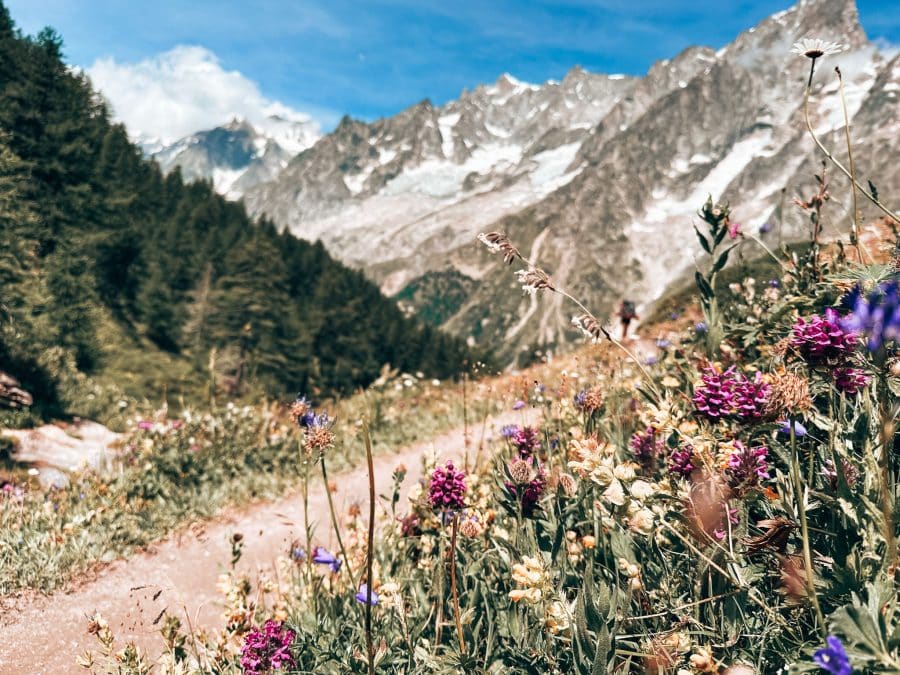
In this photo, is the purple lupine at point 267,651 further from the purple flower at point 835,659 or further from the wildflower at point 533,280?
the purple flower at point 835,659

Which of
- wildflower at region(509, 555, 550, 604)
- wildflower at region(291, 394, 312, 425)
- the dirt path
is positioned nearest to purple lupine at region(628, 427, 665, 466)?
wildflower at region(509, 555, 550, 604)

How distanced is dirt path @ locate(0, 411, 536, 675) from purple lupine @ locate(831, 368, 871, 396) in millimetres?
2593

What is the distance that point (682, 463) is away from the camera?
89.8 inches

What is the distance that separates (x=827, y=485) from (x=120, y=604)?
5.57 metres

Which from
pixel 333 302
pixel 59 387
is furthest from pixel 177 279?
pixel 59 387

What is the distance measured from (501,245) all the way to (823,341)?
1.40m

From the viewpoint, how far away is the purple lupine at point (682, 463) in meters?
2.27

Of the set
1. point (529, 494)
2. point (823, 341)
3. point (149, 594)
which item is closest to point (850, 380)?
point (823, 341)

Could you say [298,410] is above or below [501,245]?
below

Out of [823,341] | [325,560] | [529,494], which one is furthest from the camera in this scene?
[325,560]

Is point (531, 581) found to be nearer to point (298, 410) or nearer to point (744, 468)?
point (744, 468)

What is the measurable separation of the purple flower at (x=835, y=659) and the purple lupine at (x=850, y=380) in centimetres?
139

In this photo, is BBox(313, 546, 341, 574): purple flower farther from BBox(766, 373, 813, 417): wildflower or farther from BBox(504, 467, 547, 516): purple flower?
BBox(766, 373, 813, 417): wildflower

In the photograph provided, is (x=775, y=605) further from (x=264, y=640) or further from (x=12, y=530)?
(x=12, y=530)
